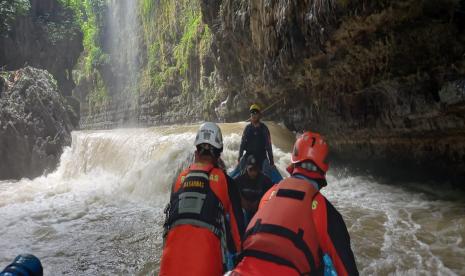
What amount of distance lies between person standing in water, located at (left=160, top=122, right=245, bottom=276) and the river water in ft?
7.73

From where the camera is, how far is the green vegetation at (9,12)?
64.2ft

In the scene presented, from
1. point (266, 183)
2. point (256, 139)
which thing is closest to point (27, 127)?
point (256, 139)

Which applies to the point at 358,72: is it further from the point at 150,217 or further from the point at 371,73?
the point at 150,217

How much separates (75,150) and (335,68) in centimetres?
1246

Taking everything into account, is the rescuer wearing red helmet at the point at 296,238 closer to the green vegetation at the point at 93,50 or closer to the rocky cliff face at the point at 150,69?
the rocky cliff face at the point at 150,69

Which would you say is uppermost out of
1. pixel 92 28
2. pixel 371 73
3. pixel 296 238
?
pixel 92 28

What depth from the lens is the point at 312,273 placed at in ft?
5.98

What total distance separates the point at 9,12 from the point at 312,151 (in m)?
23.0

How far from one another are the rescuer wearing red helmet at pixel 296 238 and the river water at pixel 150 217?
8.41ft

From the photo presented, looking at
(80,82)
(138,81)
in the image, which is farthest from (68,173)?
(80,82)

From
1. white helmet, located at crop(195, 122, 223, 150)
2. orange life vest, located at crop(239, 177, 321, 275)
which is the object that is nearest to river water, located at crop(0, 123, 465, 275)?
white helmet, located at crop(195, 122, 223, 150)

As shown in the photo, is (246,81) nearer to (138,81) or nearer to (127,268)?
(127,268)

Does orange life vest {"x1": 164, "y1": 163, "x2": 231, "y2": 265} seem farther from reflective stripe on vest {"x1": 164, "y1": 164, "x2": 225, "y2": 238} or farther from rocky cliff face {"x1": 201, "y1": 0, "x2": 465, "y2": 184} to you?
rocky cliff face {"x1": 201, "y1": 0, "x2": 465, "y2": 184}

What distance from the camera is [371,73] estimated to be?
9.07 metres
